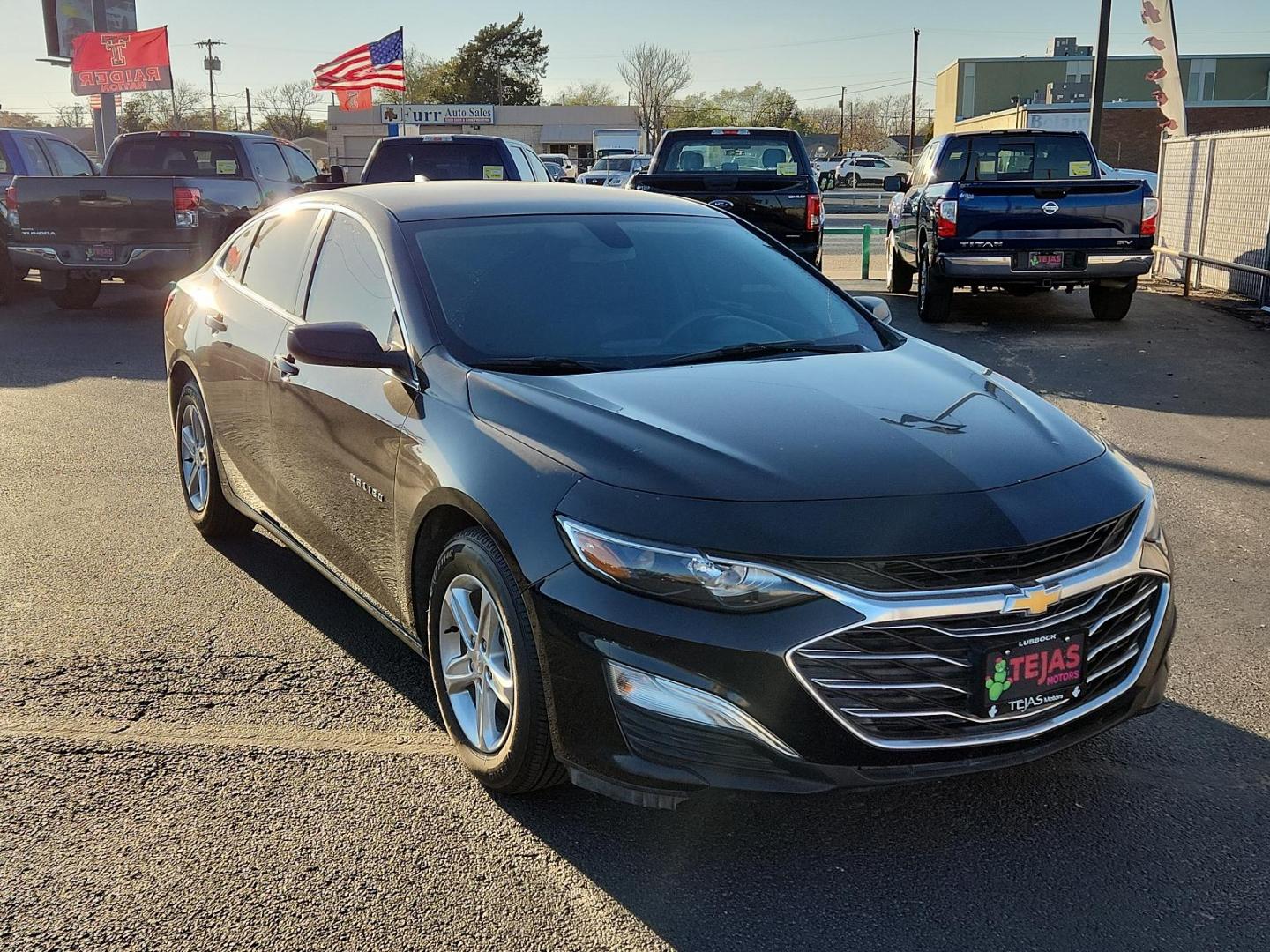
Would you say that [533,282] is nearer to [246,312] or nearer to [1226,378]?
[246,312]

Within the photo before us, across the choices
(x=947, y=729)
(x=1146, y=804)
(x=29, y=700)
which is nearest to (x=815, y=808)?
(x=947, y=729)

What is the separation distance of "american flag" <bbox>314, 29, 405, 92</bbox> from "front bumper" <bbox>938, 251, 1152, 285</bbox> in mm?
24575

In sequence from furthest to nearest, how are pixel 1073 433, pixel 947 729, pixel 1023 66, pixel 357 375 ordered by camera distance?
pixel 1023 66
pixel 357 375
pixel 1073 433
pixel 947 729

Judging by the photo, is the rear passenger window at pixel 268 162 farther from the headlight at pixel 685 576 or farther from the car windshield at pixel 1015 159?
the headlight at pixel 685 576

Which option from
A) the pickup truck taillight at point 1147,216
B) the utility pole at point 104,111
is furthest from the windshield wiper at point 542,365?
the utility pole at point 104,111

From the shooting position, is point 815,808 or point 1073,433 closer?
point 815,808

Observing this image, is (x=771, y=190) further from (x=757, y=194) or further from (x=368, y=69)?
(x=368, y=69)

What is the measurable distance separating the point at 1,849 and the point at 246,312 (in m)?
2.42

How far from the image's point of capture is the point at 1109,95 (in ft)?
224

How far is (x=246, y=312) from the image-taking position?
16.4ft

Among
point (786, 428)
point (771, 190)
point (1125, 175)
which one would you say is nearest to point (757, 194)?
point (771, 190)

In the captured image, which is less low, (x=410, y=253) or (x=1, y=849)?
(x=410, y=253)

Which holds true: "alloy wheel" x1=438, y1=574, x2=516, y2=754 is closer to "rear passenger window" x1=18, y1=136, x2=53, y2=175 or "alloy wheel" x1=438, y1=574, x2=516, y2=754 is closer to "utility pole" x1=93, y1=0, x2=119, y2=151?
"rear passenger window" x1=18, y1=136, x2=53, y2=175

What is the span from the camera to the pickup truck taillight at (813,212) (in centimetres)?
1317
